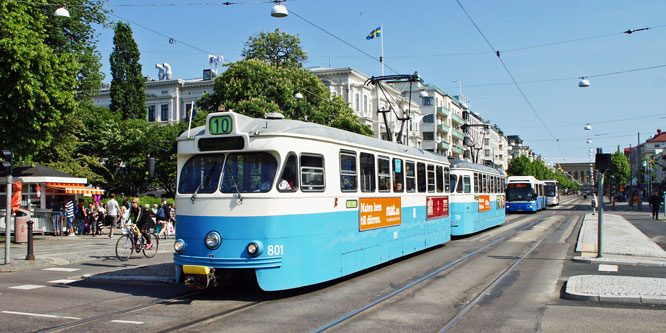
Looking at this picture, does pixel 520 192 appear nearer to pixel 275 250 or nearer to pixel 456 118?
pixel 275 250

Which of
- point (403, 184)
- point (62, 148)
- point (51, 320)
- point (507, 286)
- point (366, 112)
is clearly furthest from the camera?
point (366, 112)

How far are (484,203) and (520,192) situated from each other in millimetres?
22858

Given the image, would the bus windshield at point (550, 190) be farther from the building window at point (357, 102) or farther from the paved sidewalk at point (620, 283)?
the paved sidewalk at point (620, 283)

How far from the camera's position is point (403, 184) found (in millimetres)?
13648

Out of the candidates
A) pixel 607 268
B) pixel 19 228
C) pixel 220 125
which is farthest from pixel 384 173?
pixel 19 228

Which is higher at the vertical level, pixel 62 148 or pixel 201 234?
pixel 62 148

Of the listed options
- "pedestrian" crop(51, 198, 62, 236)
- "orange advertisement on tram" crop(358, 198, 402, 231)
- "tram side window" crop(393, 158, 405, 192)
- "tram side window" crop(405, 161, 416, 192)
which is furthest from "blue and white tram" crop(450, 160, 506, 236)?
"pedestrian" crop(51, 198, 62, 236)

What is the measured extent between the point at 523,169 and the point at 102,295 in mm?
110264

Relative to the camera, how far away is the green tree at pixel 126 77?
51.3m

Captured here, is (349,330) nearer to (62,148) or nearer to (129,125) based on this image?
(62,148)

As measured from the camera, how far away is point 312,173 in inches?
385

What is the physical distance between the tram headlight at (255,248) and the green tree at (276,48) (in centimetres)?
3961

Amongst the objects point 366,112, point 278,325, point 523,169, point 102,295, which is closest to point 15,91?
point 102,295

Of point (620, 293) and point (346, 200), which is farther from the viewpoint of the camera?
point (346, 200)
